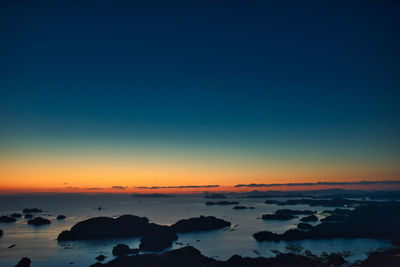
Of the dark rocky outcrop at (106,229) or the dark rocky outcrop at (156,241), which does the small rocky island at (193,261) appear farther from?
the dark rocky outcrop at (106,229)

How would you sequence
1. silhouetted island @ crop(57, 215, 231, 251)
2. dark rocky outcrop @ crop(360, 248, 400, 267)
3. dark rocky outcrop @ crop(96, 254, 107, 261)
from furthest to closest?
silhouetted island @ crop(57, 215, 231, 251)
dark rocky outcrop @ crop(96, 254, 107, 261)
dark rocky outcrop @ crop(360, 248, 400, 267)

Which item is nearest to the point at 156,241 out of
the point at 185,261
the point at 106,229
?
the point at 185,261

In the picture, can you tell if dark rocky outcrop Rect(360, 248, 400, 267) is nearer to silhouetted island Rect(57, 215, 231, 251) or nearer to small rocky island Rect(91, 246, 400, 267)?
small rocky island Rect(91, 246, 400, 267)

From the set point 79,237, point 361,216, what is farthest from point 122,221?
point 361,216

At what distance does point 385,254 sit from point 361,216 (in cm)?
6712

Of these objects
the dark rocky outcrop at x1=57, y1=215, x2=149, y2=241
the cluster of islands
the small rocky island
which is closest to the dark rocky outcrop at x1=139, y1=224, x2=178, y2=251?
the cluster of islands

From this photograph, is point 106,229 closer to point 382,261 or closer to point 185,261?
point 185,261

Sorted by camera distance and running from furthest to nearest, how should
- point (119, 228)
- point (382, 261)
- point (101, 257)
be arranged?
point (119, 228)
point (101, 257)
point (382, 261)

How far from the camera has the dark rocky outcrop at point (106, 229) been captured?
244 feet

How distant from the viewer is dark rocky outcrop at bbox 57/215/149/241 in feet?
244

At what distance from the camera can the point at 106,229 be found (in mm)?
77938

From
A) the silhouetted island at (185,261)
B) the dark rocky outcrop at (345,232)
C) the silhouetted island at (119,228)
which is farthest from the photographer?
the silhouetted island at (119,228)

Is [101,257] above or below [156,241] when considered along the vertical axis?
below

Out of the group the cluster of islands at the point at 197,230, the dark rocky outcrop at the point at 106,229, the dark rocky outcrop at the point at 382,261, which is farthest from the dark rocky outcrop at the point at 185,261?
the dark rocky outcrop at the point at 106,229
